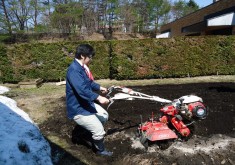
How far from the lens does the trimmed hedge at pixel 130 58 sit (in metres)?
13.6

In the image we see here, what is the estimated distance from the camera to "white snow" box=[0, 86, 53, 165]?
14.9 feet

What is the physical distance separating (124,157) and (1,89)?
28.1ft

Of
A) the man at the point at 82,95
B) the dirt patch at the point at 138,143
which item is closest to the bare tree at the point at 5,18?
the dirt patch at the point at 138,143

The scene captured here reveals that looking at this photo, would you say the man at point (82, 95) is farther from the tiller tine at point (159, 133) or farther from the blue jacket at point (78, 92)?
the tiller tine at point (159, 133)

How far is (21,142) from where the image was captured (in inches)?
200

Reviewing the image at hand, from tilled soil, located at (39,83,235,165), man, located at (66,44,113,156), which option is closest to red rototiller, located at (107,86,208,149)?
tilled soil, located at (39,83,235,165)

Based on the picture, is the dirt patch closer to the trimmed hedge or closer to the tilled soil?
the tilled soil

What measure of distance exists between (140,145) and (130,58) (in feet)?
29.2

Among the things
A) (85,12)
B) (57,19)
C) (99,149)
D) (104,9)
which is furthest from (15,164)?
(104,9)

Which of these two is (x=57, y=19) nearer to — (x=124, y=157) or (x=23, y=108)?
(x=23, y=108)

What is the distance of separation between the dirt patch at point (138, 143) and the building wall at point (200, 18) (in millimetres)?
14172

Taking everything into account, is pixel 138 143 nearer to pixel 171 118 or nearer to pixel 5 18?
pixel 171 118

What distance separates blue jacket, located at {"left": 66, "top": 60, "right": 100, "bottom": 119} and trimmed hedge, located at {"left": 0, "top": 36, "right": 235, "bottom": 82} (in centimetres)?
910

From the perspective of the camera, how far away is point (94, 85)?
523 cm
